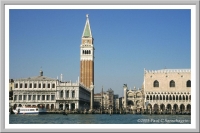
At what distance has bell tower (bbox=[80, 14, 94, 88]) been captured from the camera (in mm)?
38178

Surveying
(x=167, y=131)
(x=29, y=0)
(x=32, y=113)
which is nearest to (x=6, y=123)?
(x=29, y=0)

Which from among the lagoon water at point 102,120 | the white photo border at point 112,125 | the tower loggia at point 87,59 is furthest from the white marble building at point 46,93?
the white photo border at point 112,125

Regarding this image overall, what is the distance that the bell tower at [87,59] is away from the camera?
38.2m

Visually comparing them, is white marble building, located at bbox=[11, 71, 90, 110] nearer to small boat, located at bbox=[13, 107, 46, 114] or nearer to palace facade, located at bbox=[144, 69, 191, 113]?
small boat, located at bbox=[13, 107, 46, 114]

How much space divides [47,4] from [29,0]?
47cm

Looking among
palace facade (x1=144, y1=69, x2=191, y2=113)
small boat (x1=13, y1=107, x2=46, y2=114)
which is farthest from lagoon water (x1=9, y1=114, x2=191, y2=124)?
palace facade (x1=144, y1=69, x2=191, y2=113)

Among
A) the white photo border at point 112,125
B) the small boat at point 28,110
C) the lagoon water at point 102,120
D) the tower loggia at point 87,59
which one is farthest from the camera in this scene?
the tower loggia at point 87,59

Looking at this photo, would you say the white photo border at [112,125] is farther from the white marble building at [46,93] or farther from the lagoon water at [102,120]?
the white marble building at [46,93]

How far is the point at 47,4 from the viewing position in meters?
10.4

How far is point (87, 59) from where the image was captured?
38.5 metres

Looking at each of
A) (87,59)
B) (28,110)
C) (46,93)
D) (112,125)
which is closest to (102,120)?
(112,125)

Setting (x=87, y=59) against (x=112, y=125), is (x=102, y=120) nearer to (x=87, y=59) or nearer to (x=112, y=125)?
(x=112, y=125)

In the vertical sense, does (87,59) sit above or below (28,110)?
above

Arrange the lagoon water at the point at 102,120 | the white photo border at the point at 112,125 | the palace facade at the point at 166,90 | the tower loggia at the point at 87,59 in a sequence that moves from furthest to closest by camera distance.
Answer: the tower loggia at the point at 87,59 < the palace facade at the point at 166,90 < the lagoon water at the point at 102,120 < the white photo border at the point at 112,125
